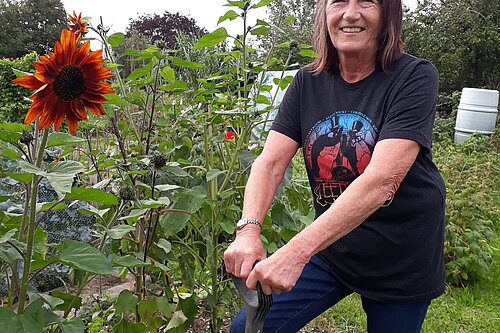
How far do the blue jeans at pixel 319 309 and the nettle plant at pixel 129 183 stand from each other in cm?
30

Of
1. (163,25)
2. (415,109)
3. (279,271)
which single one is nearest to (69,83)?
(279,271)

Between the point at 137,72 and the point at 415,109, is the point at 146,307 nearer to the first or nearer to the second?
the point at 137,72

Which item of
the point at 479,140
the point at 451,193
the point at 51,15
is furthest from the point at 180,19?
the point at 451,193

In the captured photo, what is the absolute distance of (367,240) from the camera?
1.53 metres

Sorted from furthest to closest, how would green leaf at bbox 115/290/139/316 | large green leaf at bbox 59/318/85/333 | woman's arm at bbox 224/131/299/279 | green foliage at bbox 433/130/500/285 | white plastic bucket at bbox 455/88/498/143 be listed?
white plastic bucket at bbox 455/88/498/143 → green foliage at bbox 433/130/500/285 → green leaf at bbox 115/290/139/316 → woman's arm at bbox 224/131/299/279 → large green leaf at bbox 59/318/85/333

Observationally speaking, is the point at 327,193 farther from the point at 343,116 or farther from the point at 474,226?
the point at 474,226

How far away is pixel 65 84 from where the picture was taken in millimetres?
1155

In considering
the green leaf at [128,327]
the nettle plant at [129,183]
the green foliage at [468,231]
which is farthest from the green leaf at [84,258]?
the green foliage at [468,231]

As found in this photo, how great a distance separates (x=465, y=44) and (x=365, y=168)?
39.1 ft

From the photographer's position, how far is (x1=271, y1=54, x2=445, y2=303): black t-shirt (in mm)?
1464

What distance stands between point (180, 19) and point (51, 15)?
327 inches

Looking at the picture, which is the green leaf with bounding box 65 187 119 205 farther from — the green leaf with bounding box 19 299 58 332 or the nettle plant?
the green leaf with bounding box 19 299 58 332

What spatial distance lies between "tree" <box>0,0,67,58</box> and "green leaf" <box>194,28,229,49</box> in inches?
928

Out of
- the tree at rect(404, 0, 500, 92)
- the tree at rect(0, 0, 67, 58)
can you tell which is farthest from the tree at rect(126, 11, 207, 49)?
the tree at rect(404, 0, 500, 92)
